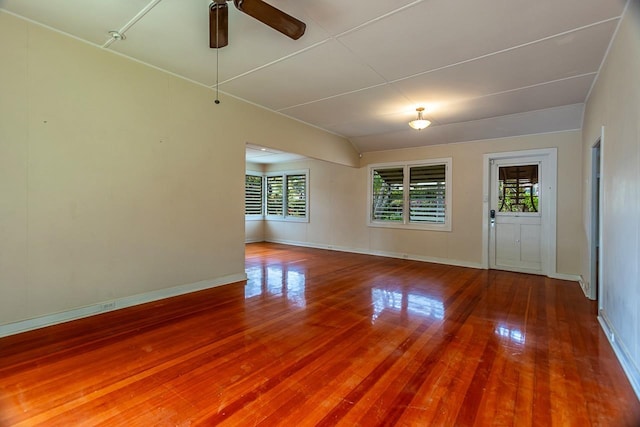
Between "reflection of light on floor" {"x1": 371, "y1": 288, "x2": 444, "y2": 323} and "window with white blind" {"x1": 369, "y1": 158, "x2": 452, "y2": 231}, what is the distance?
2604 millimetres

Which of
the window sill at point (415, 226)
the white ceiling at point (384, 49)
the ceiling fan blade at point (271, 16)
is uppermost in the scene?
the white ceiling at point (384, 49)

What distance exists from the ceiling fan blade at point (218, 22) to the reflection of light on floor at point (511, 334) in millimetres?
3360

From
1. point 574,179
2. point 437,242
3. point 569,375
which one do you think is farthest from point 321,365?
point 574,179

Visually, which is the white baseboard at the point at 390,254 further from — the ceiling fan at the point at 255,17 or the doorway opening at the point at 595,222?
the ceiling fan at the point at 255,17

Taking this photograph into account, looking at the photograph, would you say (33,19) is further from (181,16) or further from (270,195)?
(270,195)

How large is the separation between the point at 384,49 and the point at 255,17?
1.37 meters

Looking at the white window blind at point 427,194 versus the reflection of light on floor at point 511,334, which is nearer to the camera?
the reflection of light on floor at point 511,334

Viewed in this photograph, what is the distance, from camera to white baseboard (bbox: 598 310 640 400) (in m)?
1.87

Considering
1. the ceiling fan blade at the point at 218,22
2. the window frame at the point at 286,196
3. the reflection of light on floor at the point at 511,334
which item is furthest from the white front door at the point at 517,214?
the ceiling fan blade at the point at 218,22

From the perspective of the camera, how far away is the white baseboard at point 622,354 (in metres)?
1.87

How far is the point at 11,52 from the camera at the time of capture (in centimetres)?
245

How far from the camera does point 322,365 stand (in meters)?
2.14

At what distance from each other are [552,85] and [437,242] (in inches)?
129

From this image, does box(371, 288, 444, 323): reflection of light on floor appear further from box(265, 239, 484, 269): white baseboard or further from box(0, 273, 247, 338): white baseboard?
box(265, 239, 484, 269): white baseboard
